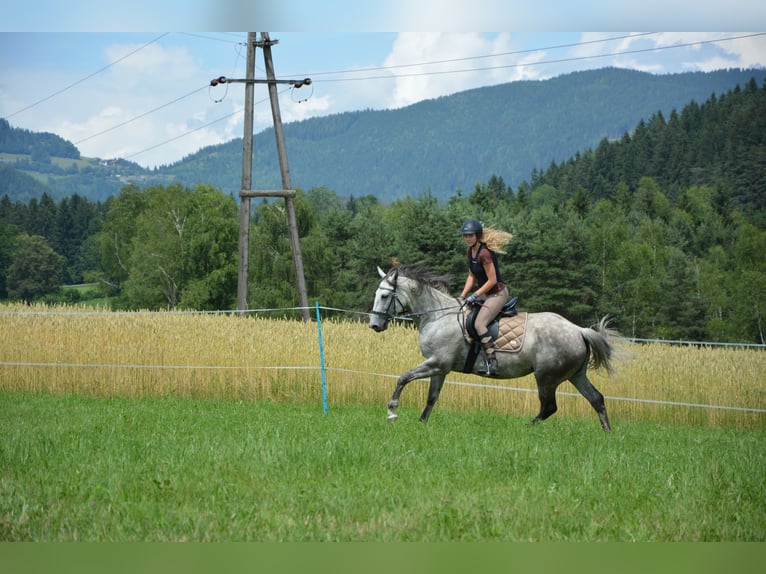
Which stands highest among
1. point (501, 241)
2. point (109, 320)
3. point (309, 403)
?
point (501, 241)

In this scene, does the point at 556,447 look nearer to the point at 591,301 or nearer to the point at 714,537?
the point at 714,537

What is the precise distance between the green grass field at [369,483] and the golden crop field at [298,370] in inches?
129

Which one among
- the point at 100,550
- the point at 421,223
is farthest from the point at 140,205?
the point at 100,550

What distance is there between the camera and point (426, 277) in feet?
34.2

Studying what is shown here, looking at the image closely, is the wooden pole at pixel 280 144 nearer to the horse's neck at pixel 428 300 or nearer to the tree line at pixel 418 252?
the horse's neck at pixel 428 300

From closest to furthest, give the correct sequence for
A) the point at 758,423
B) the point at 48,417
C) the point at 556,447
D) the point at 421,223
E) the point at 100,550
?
1. the point at 100,550
2. the point at 556,447
3. the point at 48,417
4. the point at 758,423
5. the point at 421,223

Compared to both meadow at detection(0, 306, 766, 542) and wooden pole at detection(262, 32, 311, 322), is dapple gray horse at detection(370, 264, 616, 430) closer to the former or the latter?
meadow at detection(0, 306, 766, 542)

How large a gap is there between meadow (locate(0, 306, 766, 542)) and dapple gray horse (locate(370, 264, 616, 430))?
474 millimetres

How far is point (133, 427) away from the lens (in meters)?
9.38

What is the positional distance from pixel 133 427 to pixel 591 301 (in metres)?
49.5

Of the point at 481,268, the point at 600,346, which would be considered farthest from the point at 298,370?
the point at 600,346

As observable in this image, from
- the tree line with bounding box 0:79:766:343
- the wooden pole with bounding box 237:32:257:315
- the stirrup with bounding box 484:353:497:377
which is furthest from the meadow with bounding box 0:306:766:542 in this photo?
the tree line with bounding box 0:79:766:343

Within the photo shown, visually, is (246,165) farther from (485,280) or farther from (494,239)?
(494,239)

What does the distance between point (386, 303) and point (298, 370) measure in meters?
4.25
